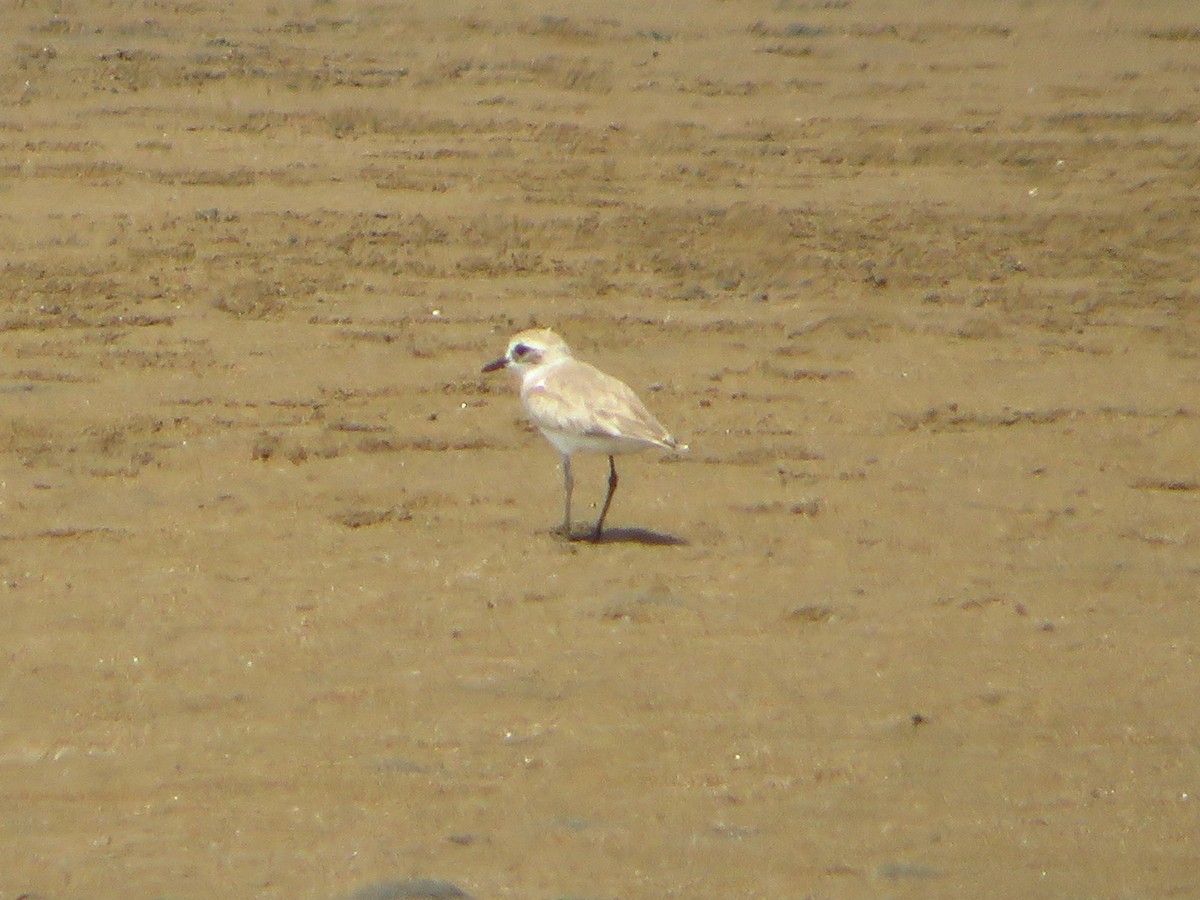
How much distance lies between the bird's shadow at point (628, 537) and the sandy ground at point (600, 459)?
39mm

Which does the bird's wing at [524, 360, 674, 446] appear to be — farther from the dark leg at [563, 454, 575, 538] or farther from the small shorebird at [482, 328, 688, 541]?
the dark leg at [563, 454, 575, 538]

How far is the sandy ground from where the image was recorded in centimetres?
548

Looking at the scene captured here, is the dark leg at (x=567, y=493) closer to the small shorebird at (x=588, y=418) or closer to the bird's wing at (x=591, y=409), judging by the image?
the small shorebird at (x=588, y=418)

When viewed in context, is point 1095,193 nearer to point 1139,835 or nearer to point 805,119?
point 805,119

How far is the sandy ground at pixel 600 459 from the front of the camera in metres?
5.48

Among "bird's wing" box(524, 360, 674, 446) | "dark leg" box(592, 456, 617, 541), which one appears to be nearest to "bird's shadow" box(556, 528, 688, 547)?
"dark leg" box(592, 456, 617, 541)

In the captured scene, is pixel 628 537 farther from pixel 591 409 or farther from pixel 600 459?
pixel 600 459

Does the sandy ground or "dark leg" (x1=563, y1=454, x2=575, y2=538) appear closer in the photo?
the sandy ground

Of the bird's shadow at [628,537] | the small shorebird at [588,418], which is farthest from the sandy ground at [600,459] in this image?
the small shorebird at [588,418]

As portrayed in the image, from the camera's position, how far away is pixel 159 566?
716cm

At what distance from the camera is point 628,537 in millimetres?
7738

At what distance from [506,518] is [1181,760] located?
291cm

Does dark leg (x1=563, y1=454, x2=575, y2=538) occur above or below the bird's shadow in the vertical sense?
above

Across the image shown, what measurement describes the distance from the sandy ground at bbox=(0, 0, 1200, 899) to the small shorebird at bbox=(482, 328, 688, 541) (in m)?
0.33
